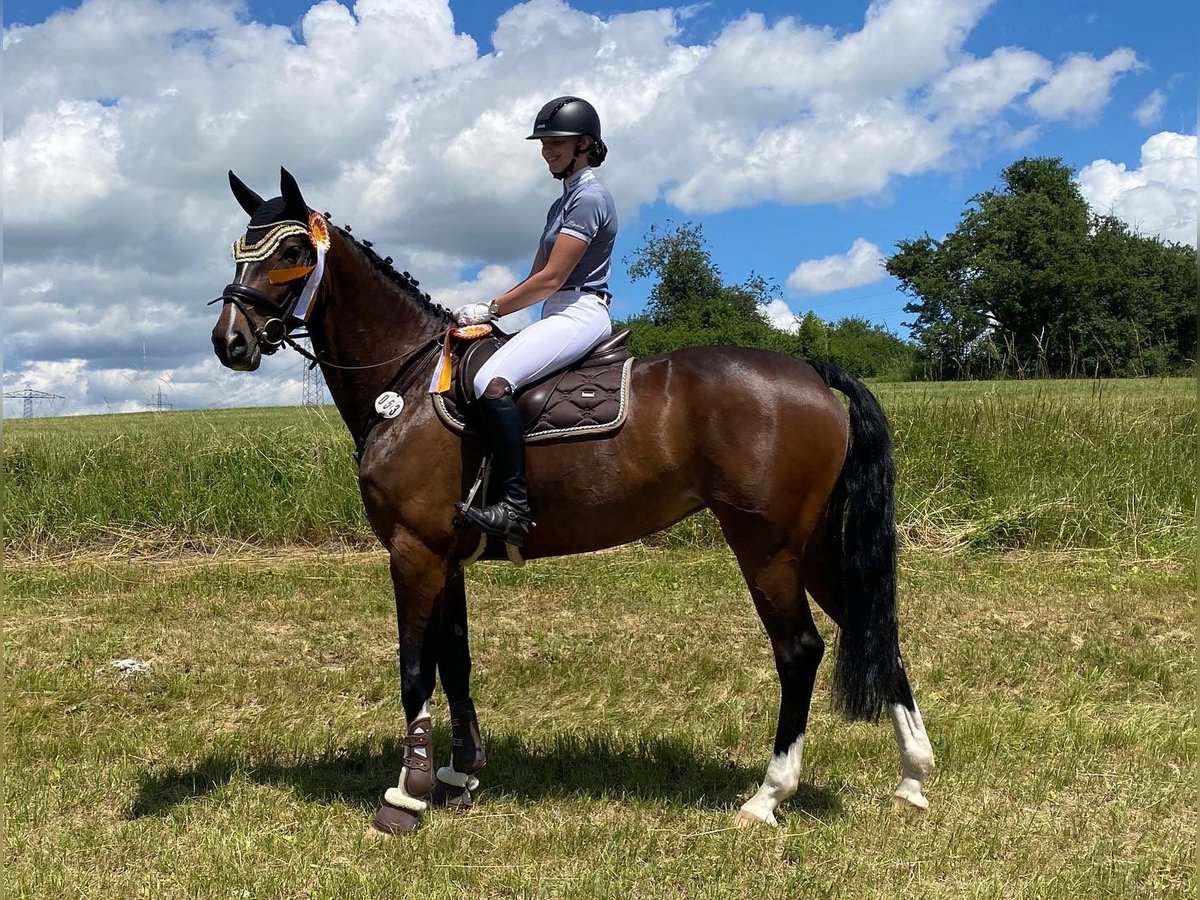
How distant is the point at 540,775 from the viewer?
4.57 m

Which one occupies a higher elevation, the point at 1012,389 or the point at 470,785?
the point at 1012,389

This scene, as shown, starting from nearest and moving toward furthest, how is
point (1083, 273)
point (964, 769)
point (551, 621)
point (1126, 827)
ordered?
point (1126, 827) → point (964, 769) → point (551, 621) → point (1083, 273)

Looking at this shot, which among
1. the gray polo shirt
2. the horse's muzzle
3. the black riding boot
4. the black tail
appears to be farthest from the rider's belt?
the horse's muzzle

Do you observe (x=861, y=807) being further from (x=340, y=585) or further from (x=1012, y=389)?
(x=1012, y=389)

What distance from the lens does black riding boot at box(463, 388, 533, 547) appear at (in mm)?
3805

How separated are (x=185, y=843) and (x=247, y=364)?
205cm

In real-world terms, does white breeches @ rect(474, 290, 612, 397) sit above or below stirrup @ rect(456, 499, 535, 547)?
above

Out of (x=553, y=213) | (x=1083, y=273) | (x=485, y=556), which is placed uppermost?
(x=1083, y=273)

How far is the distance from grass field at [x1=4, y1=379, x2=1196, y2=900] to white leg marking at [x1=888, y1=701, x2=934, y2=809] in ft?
0.44

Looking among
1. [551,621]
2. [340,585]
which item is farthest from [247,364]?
[340,585]

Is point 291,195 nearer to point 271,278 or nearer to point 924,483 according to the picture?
point 271,278

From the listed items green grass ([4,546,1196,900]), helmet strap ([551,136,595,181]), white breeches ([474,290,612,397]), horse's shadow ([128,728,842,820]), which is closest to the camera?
green grass ([4,546,1196,900])

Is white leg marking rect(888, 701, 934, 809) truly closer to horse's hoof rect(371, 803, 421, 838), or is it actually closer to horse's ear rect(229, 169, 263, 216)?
horse's hoof rect(371, 803, 421, 838)

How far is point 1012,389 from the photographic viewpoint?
1128 cm
